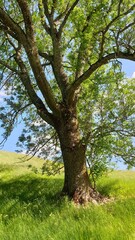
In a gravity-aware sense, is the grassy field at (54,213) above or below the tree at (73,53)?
below

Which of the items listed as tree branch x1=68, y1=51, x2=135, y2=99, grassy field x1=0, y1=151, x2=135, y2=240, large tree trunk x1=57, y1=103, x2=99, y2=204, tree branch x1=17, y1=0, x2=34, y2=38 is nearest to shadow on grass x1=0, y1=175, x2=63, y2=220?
grassy field x1=0, y1=151, x2=135, y2=240

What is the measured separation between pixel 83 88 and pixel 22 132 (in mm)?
3392

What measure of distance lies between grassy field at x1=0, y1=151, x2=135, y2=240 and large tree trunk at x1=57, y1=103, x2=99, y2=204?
66 cm

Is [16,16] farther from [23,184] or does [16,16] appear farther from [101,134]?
[23,184]

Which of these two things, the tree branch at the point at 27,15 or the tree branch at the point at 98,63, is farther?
the tree branch at the point at 98,63

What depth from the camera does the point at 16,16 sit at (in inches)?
600

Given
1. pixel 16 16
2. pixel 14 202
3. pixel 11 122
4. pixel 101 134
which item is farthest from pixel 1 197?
pixel 16 16

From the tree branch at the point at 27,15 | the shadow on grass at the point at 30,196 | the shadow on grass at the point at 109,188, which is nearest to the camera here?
the shadow on grass at the point at 30,196

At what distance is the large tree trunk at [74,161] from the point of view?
484 inches

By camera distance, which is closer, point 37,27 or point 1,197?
point 1,197

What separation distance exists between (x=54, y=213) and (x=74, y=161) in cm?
286

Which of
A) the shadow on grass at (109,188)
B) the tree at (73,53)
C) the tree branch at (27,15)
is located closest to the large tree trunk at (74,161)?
the tree at (73,53)

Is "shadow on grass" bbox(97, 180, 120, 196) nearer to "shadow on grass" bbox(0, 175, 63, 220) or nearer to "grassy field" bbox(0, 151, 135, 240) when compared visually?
"grassy field" bbox(0, 151, 135, 240)

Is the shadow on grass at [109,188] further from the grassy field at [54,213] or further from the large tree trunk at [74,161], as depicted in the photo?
the large tree trunk at [74,161]
